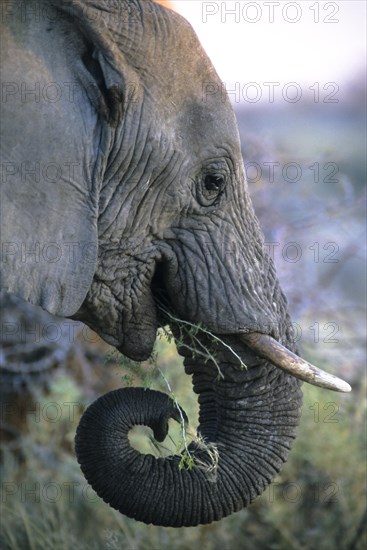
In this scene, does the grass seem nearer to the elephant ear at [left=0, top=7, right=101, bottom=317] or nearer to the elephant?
the elephant

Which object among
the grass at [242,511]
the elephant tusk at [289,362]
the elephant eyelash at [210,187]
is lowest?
the grass at [242,511]

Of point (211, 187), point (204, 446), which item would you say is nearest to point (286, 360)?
point (204, 446)

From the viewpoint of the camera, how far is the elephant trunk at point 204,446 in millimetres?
3861

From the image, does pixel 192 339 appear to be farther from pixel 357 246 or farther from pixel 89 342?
pixel 357 246

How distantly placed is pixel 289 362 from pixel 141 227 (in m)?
0.64

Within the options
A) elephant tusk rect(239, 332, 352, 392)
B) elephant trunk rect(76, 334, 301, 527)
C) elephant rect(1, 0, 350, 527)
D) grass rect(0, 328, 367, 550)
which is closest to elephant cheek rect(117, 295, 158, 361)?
elephant rect(1, 0, 350, 527)

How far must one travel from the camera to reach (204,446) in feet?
12.8

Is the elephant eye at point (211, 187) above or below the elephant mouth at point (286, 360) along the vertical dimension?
above

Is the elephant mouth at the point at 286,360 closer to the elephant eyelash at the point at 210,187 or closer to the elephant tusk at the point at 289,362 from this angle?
the elephant tusk at the point at 289,362

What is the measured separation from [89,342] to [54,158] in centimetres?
400

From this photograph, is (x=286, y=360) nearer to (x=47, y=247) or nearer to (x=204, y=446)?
(x=204, y=446)

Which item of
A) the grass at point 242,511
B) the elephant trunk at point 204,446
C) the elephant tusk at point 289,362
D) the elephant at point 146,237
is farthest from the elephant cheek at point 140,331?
the grass at point 242,511

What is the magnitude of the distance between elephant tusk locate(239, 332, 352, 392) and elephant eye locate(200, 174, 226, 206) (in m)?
0.45

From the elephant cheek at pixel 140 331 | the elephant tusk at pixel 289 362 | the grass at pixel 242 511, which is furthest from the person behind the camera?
the grass at pixel 242 511
